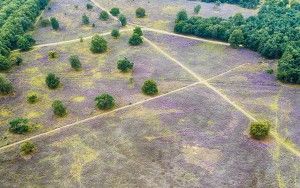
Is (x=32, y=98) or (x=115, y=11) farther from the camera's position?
(x=115, y=11)

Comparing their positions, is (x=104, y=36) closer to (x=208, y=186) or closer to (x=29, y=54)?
(x=29, y=54)

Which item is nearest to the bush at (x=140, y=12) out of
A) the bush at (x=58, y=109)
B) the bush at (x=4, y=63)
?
the bush at (x=4, y=63)

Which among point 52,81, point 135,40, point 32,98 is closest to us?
point 32,98

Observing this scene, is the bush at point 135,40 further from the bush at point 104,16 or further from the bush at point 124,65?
the bush at point 104,16

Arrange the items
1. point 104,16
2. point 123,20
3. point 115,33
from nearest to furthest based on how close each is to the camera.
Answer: point 115,33 < point 123,20 < point 104,16

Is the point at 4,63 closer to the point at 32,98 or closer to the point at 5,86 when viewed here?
the point at 5,86

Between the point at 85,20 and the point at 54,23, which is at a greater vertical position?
the point at 85,20

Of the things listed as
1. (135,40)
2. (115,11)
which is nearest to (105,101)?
(135,40)
